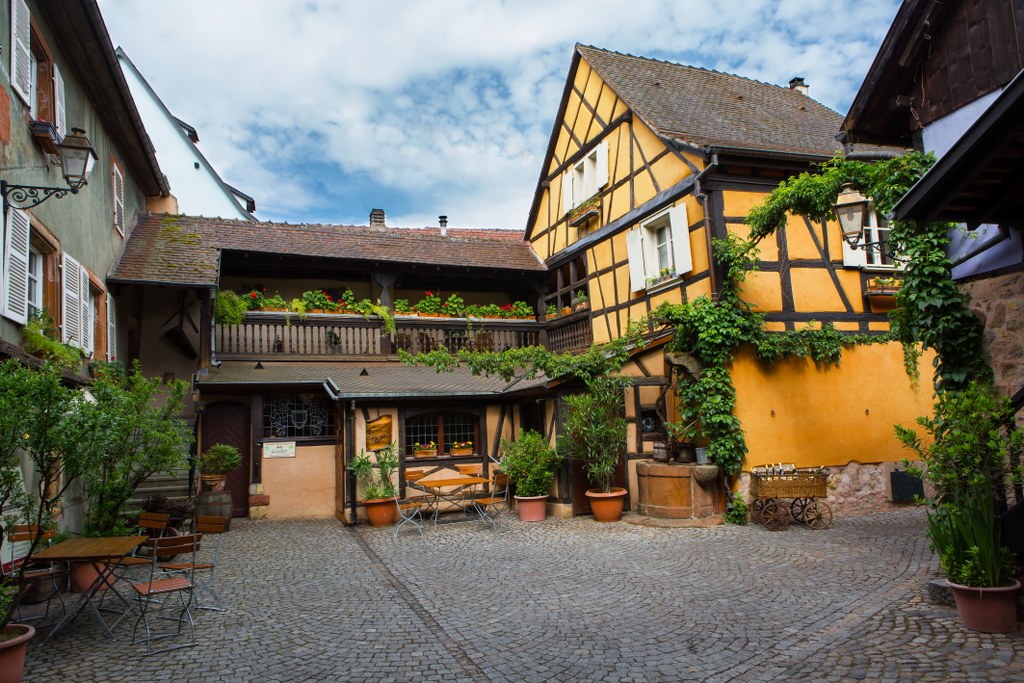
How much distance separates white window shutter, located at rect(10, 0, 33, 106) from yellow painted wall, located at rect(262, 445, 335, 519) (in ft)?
22.0

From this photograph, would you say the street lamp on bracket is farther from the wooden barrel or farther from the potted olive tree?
the potted olive tree

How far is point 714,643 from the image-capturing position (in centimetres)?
464

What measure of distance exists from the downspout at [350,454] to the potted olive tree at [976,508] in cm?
810

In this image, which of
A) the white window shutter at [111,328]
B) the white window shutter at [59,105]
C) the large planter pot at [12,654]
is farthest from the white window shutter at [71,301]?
the large planter pot at [12,654]

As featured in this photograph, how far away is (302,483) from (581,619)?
7770mm

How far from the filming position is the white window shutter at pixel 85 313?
8.57 meters

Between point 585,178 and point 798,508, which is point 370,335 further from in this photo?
point 798,508

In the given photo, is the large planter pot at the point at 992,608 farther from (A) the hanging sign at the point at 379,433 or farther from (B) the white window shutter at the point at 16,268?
(A) the hanging sign at the point at 379,433

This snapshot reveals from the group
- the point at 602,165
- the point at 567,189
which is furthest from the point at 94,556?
the point at 567,189

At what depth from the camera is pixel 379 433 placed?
11453mm

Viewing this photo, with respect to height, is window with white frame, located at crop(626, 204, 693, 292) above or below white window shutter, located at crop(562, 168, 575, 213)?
below

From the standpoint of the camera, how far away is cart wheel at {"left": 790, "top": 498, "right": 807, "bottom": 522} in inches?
358

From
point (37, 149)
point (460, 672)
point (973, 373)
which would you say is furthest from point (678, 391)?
point (37, 149)

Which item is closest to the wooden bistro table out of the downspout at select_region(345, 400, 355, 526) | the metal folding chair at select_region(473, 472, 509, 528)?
the downspout at select_region(345, 400, 355, 526)
